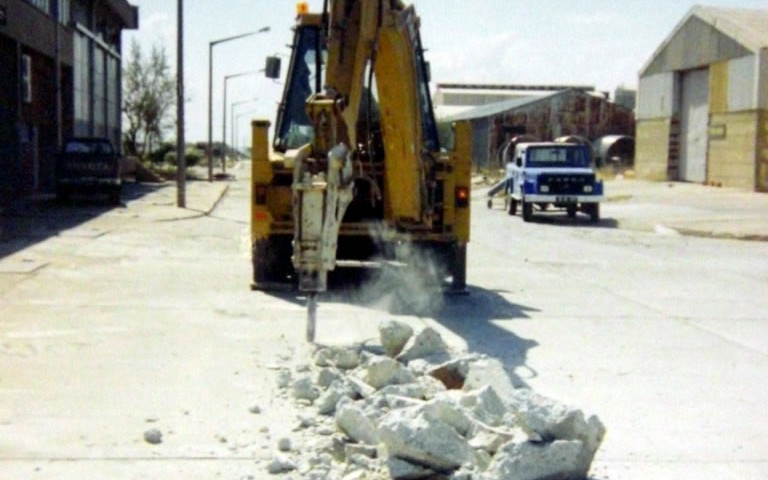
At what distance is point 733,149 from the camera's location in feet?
145

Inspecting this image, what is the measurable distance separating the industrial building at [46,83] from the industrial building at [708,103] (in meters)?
26.1

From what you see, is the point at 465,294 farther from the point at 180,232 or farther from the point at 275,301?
the point at 180,232

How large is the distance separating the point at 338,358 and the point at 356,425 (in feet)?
7.24

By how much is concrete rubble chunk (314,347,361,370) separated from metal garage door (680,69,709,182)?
4081 centimetres

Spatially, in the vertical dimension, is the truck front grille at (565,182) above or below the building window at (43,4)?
below

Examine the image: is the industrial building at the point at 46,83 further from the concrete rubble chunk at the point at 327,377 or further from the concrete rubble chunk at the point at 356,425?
the concrete rubble chunk at the point at 356,425

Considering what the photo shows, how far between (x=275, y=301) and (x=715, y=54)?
37.7 metres

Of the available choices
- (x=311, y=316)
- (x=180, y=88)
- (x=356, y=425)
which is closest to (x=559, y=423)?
(x=356, y=425)

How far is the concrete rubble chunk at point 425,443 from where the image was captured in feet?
19.7

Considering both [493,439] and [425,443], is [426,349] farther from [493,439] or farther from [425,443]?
[425,443]

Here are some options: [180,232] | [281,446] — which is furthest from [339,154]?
[180,232]

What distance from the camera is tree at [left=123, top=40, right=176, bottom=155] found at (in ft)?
246

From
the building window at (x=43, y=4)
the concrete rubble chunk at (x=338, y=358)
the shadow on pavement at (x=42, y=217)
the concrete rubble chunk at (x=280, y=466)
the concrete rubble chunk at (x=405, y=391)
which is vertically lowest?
the shadow on pavement at (x=42, y=217)

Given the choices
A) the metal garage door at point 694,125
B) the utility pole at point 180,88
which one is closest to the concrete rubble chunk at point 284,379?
the utility pole at point 180,88
